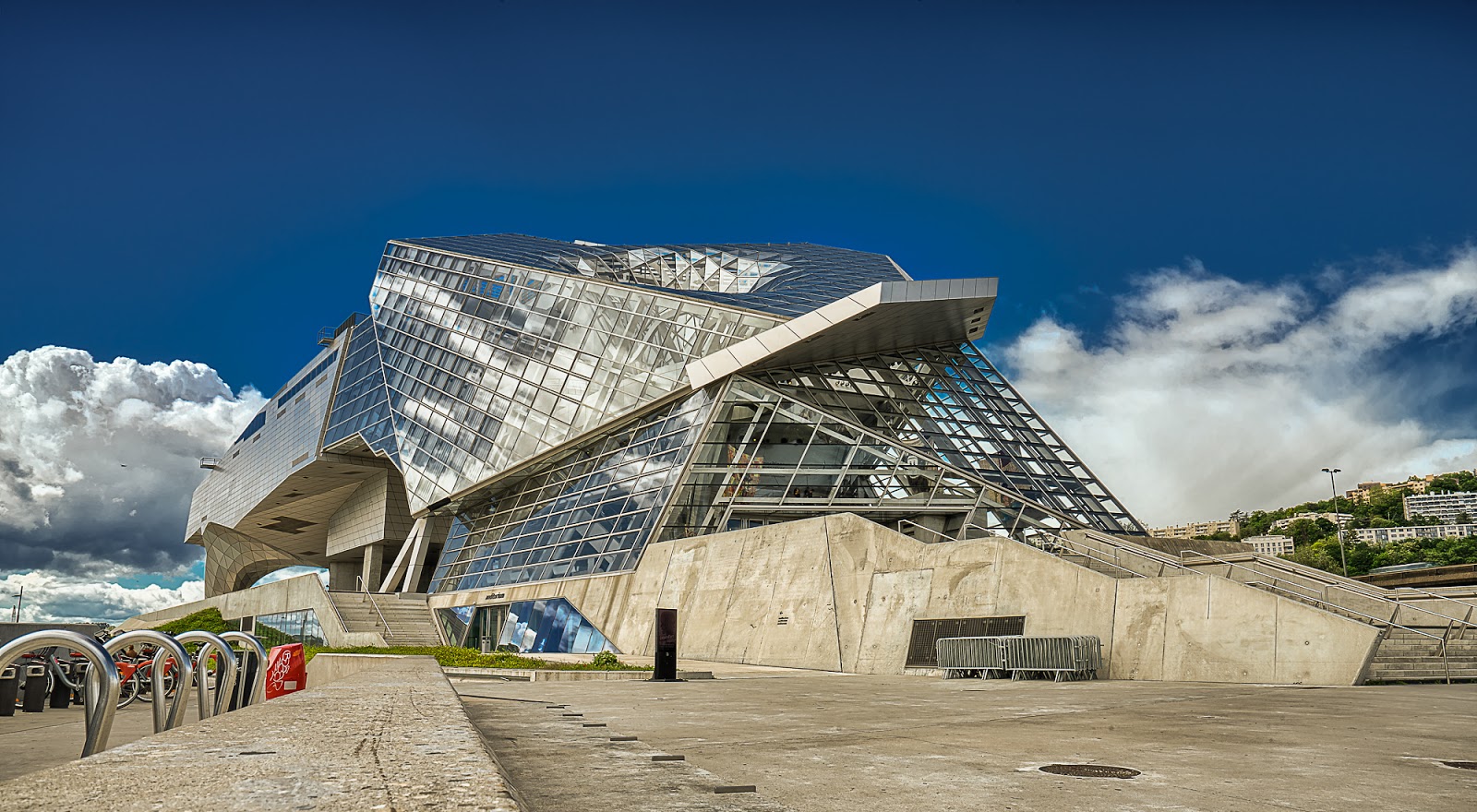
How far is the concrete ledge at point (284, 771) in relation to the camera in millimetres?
2516

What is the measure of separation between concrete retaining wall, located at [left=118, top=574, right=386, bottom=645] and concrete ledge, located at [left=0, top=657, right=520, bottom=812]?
35.1 meters

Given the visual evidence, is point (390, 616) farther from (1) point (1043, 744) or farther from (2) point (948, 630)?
(1) point (1043, 744)

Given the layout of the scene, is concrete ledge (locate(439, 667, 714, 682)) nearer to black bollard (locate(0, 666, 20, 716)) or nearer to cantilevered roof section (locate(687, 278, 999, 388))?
black bollard (locate(0, 666, 20, 716))

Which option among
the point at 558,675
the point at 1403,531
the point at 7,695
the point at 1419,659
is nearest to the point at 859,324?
the point at 558,675

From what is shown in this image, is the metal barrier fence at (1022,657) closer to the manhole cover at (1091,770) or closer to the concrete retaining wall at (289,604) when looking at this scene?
the manhole cover at (1091,770)

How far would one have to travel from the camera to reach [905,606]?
23750 millimetres

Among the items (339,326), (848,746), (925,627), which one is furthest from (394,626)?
(848,746)

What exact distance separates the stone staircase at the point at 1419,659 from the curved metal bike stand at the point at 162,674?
1839 cm

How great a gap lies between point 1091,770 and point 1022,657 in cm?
1359

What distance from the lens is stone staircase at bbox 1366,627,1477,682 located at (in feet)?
60.6

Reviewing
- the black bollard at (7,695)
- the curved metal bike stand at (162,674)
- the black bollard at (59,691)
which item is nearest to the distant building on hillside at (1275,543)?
the black bollard at (59,691)

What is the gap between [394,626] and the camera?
132 ft

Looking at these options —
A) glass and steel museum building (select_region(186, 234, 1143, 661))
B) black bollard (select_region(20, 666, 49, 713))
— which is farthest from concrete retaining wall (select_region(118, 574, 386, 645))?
black bollard (select_region(20, 666, 49, 713))

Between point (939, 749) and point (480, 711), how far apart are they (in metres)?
5.68
